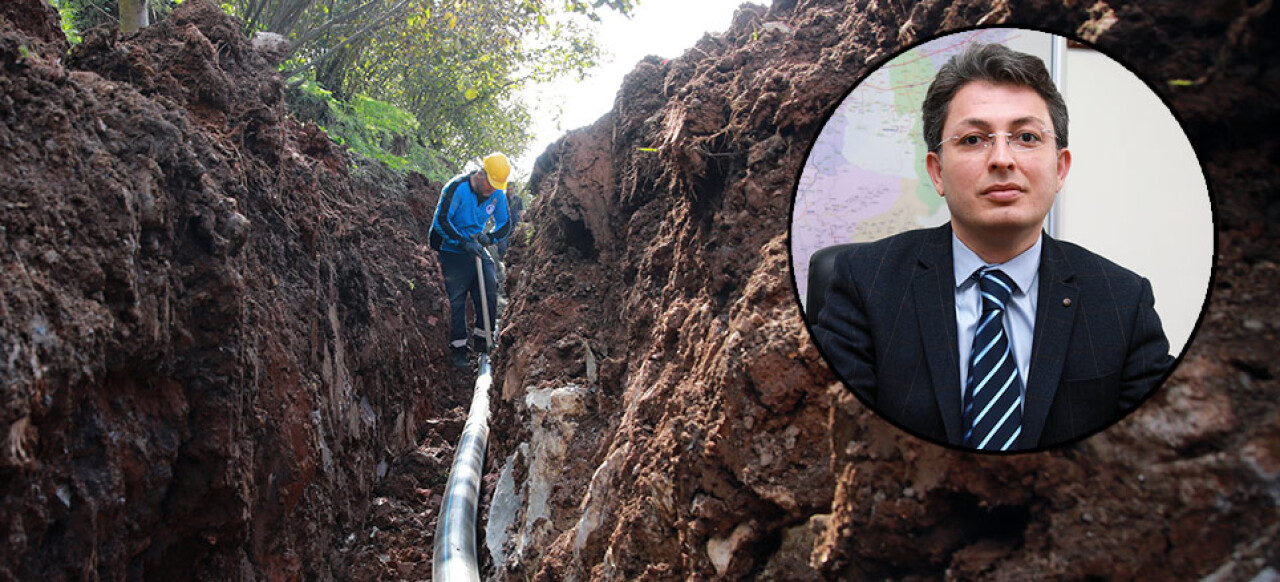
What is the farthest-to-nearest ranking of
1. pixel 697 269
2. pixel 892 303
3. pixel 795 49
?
1. pixel 697 269
2. pixel 795 49
3. pixel 892 303

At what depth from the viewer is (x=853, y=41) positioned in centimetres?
271

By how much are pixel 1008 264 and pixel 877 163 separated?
33 cm

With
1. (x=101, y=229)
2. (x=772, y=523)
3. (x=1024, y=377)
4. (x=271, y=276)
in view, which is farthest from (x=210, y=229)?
(x=1024, y=377)

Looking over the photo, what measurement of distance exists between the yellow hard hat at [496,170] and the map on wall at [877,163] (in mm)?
7392

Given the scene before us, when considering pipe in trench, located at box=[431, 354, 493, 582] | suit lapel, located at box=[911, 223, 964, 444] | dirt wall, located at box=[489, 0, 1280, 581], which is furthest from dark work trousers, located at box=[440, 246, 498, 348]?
suit lapel, located at box=[911, 223, 964, 444]

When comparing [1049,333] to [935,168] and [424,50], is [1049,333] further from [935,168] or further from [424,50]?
[424,50]

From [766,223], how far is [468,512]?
3.18m

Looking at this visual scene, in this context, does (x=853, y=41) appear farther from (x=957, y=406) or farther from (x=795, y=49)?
(x=957, y=406)

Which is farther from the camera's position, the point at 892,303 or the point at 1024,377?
the point at 892,303

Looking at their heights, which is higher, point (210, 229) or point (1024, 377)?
point (210, 229)

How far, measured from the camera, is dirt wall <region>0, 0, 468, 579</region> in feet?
8.27

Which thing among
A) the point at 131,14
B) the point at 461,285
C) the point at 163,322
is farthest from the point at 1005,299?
the point at 461,285

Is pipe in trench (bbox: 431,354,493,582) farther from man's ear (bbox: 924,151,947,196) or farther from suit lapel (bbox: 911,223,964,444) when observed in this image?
man's ear (bbox: 924,151,947,196)

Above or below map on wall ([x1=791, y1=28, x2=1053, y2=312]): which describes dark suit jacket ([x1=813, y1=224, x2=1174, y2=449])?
below
